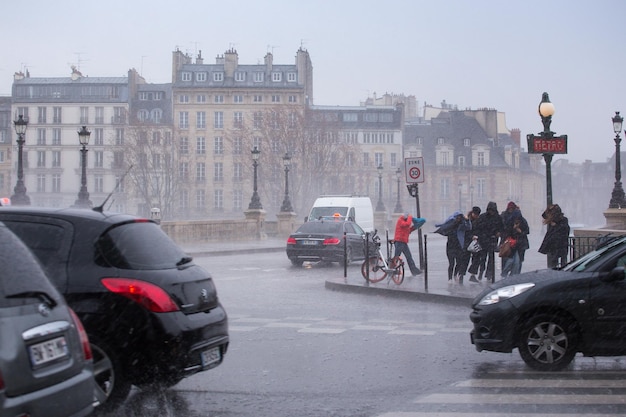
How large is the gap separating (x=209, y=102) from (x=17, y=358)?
99099mm

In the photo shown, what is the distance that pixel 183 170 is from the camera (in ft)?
325

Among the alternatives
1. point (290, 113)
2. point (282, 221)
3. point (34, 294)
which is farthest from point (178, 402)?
point (290, 113)

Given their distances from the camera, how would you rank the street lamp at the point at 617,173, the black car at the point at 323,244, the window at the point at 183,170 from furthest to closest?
the window at the point at 183,170
the street lamp at the point at 617,173
the black car at the point at 323,244

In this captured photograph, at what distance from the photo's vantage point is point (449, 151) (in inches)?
4092

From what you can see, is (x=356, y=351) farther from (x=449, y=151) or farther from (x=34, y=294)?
(x=449, y=151)

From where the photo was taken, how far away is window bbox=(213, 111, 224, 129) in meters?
102

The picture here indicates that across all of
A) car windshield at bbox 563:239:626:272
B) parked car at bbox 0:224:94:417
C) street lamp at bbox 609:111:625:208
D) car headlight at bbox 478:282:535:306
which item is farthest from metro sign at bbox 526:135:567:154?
street lamp at bbox 609:111:625:208

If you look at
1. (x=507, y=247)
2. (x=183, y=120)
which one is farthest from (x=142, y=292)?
(x=183, y=120)

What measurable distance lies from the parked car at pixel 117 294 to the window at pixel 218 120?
314ft

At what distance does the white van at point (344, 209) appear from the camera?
135 ft

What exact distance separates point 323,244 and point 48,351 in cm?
2126

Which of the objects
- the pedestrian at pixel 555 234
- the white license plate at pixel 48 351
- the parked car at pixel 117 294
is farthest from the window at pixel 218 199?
the white license plate at pixel 48 351

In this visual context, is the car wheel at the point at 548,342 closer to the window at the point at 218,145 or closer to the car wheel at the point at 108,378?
the car wheel at the point at 108,378

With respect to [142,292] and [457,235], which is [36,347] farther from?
[457,235]
